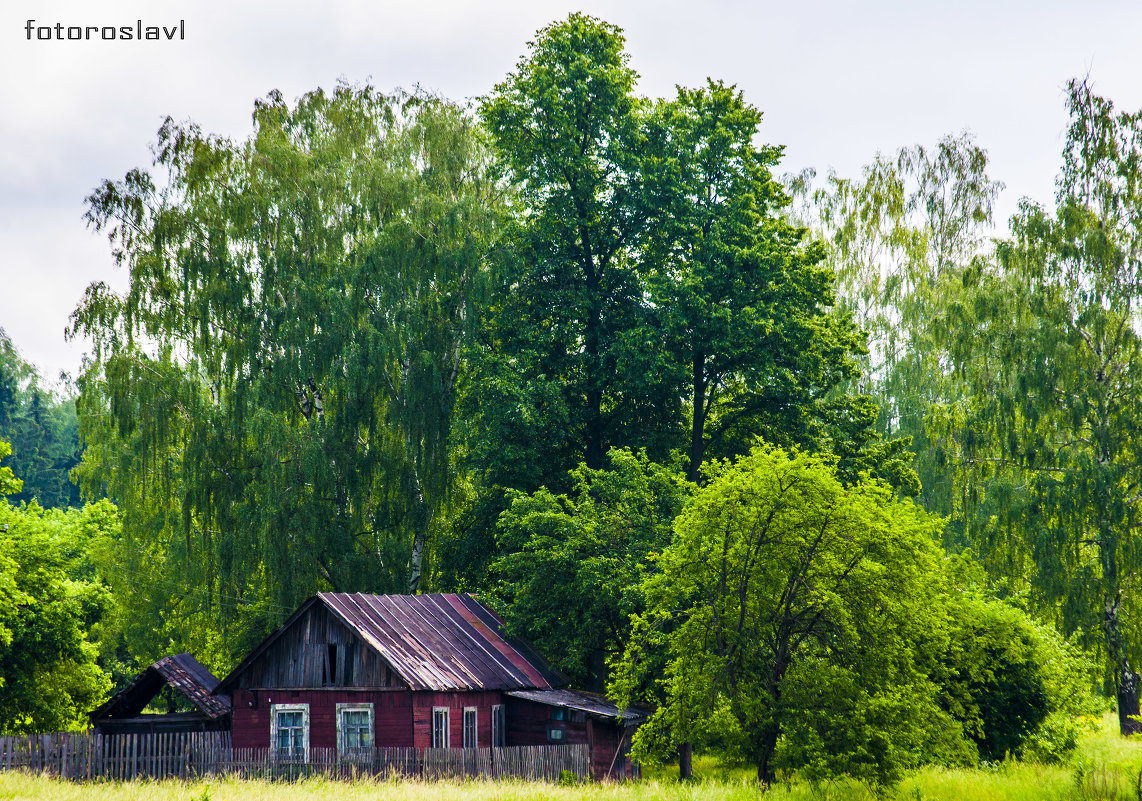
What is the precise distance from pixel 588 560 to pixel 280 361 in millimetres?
12775

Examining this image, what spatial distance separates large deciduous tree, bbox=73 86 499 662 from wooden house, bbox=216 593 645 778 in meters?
6.42

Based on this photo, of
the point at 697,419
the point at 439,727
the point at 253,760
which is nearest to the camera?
the point at 253,760

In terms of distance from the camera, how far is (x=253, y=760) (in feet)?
84.5

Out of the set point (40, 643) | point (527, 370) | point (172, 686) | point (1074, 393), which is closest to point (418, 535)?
point (527, 370)

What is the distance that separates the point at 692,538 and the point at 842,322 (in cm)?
1924

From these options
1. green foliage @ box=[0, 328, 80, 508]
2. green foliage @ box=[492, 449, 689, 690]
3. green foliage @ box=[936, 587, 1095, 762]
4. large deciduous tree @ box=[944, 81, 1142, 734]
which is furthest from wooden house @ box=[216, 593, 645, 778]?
green foliage @ box=[0, 328, 80, 508]

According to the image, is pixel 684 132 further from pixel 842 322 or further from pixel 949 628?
pixel 949 628

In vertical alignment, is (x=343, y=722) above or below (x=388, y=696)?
below

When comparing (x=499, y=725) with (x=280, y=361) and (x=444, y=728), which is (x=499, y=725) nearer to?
(x=444, y=728)

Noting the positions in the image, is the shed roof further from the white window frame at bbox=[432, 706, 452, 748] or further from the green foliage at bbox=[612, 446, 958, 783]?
the green foliage at bbox=[612, 446, 958, 783]

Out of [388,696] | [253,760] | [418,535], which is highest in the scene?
[418,535]

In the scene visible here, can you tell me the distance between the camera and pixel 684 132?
39.3 m

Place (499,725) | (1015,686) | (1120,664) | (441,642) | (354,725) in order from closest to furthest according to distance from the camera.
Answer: (1015,686) → (354,725) → (499,725) → (441,642) → (1120,664)

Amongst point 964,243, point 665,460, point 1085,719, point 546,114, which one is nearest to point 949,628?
point 1085,719
